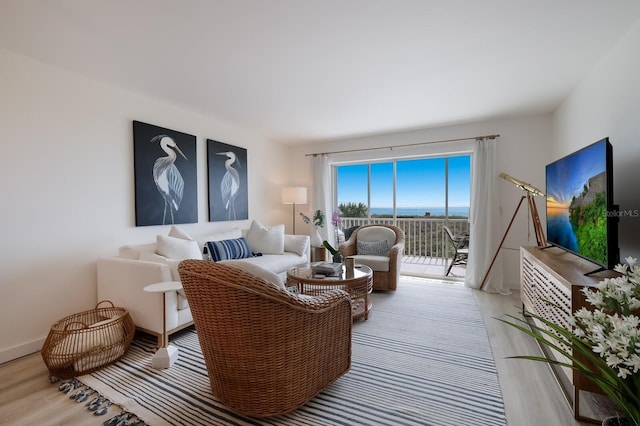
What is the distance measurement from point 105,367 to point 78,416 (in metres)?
0.55

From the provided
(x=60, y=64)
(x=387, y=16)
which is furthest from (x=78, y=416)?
(x=387, y=16)

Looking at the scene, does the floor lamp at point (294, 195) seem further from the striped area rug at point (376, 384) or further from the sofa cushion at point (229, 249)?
the striped area rug at point (376, 384)

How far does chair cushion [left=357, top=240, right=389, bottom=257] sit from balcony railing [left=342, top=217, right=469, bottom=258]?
3.55 ft

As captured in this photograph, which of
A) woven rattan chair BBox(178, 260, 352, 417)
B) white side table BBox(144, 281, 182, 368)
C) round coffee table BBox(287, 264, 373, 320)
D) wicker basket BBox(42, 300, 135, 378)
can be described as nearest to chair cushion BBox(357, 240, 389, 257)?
round coffee table BBox(287, 264, 373, 320)

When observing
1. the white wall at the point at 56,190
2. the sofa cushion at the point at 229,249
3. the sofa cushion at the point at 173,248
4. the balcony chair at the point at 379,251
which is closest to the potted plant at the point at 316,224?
the balcony chair at the point at 379,251

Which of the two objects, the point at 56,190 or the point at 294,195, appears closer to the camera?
the point at 56,190

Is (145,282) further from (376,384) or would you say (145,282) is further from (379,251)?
(379,251)

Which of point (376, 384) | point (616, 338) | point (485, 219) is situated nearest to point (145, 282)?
point (376, 384)

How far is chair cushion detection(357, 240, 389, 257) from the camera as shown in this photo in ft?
13.8

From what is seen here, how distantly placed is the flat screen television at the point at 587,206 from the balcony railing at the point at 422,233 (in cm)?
271

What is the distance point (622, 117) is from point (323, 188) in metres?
3.82

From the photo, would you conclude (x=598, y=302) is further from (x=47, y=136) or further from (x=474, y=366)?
(x=47, y=136)

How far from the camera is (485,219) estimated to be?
13.3ft

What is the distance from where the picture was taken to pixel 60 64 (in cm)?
244
